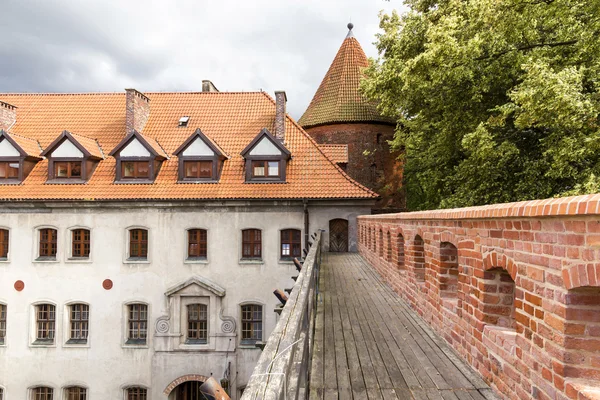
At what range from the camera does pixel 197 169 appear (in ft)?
57.4

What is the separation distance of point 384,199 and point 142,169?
13.0 meters

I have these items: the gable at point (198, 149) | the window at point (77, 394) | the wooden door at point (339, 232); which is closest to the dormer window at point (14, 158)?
the gable at point (198, 149)

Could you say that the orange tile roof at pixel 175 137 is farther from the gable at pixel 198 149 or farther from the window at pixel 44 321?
the window at pixel 44 321

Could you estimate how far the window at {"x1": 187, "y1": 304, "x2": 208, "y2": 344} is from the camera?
1677cm

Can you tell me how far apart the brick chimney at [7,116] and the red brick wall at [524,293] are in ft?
69.6

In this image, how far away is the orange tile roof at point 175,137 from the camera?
16797 millimetres

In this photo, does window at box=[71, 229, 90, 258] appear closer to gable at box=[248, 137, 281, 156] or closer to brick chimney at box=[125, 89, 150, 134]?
brick chimney at box=[125, 89, 150, 134]

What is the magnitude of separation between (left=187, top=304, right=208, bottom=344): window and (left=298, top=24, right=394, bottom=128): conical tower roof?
40.2ft

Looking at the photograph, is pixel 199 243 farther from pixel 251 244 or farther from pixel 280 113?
pixel 280 113

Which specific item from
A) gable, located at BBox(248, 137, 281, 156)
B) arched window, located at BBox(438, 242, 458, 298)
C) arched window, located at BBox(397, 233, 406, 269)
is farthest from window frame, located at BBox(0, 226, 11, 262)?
arched window, located at BBox(438, 242, 458, 298)

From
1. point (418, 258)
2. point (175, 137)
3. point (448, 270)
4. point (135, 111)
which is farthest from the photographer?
point (175, 137)

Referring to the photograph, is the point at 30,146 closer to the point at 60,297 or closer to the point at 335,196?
the point at 60,297

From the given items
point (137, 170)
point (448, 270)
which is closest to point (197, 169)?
point (137, 170)

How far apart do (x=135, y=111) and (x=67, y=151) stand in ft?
11.3
